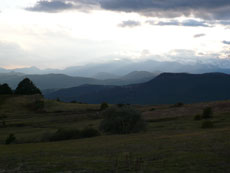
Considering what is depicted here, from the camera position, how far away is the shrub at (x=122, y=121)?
1873 inches

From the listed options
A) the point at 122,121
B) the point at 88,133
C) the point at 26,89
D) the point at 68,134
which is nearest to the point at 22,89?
the point at 26,89

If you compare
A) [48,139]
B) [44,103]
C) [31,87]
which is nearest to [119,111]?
[48,139]

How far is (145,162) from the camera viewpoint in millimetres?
16766

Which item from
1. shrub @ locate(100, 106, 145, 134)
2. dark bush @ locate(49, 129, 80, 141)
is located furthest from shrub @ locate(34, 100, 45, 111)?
dark bush @ locate(49, 129, 80, 141)

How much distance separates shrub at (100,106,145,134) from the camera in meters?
47.6

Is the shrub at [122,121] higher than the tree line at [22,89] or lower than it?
lower

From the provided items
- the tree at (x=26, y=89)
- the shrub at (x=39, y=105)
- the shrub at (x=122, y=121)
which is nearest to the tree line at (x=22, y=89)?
the tree at (x=26, y=89)

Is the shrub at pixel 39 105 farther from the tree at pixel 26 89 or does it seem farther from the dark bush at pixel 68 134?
the dark bush at pixel 68 134

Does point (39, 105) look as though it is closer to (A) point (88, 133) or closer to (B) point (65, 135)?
(B) point (65, 135)

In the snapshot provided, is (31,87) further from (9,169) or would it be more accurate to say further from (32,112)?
(9,169)

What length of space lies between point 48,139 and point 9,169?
27581 mm

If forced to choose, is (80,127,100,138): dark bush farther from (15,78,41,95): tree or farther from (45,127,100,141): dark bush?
(15,78,41,95): tree

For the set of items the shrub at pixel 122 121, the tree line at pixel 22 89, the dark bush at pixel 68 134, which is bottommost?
the dark bush at pixel 68 134

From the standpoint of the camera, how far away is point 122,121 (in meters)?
47.4
